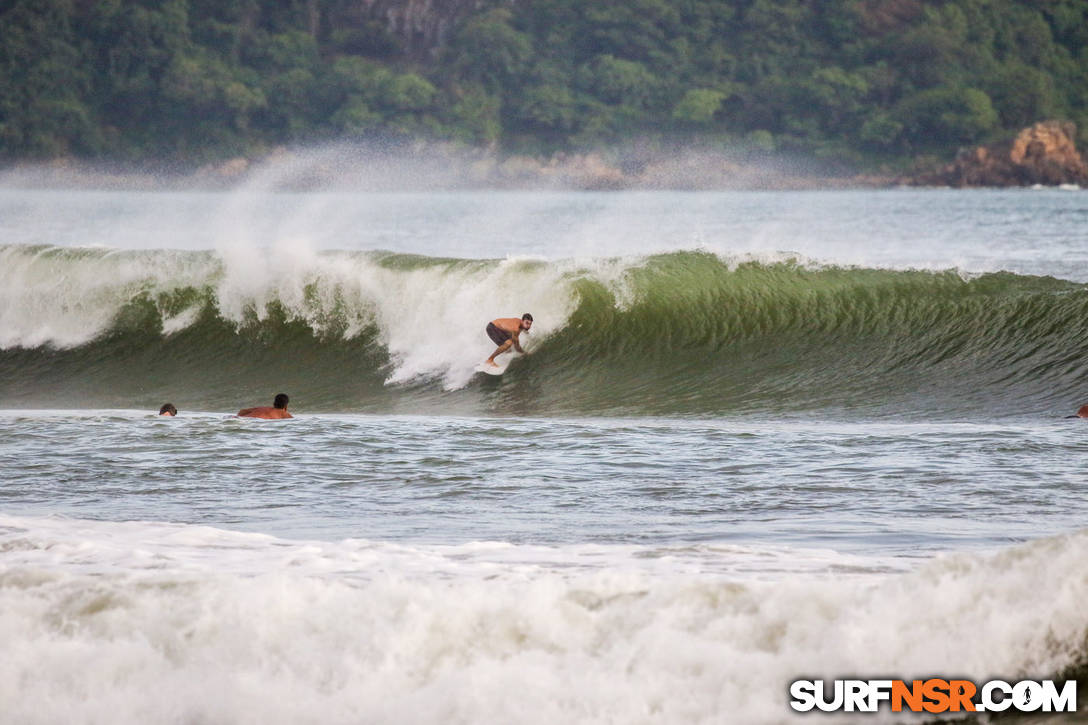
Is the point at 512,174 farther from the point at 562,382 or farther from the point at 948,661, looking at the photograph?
the point at 948,661

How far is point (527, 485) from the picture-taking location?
9.59m

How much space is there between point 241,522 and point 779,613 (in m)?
3.59

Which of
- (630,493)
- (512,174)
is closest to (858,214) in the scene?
(512,174)

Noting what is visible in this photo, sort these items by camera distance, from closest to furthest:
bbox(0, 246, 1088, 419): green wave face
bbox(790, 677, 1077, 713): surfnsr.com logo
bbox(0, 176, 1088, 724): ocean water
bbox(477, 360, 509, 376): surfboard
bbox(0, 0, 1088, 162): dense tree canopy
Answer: bbox(790, 677, 1077, 713): surfnsr.com logo, bbox(0, 176, 1088, 724): ocean water, bbox(0, 246, 1088, 419): green wave face, bbox(477, 360, 509, 376): surfboard, bbox(0, 0, 1088, 162): dense tree canopy

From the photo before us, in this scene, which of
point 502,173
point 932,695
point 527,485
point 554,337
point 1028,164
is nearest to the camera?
point 932,695

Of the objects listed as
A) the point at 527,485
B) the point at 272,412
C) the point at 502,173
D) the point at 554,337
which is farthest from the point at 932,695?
the point at 502,173

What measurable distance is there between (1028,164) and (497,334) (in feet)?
346

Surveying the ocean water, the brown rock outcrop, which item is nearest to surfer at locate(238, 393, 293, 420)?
the ocean water

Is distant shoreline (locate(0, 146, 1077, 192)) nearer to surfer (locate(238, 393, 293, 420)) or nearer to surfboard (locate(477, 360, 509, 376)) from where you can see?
surfboard (locate(477, 360, 509, 376))

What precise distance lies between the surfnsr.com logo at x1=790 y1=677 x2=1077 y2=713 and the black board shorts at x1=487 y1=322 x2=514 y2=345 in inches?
437

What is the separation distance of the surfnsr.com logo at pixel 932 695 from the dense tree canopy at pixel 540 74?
386 feet

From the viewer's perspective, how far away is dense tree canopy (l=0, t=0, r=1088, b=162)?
12150 cm

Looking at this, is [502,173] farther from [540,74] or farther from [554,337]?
[554,337]

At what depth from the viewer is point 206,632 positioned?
604 centimetres
